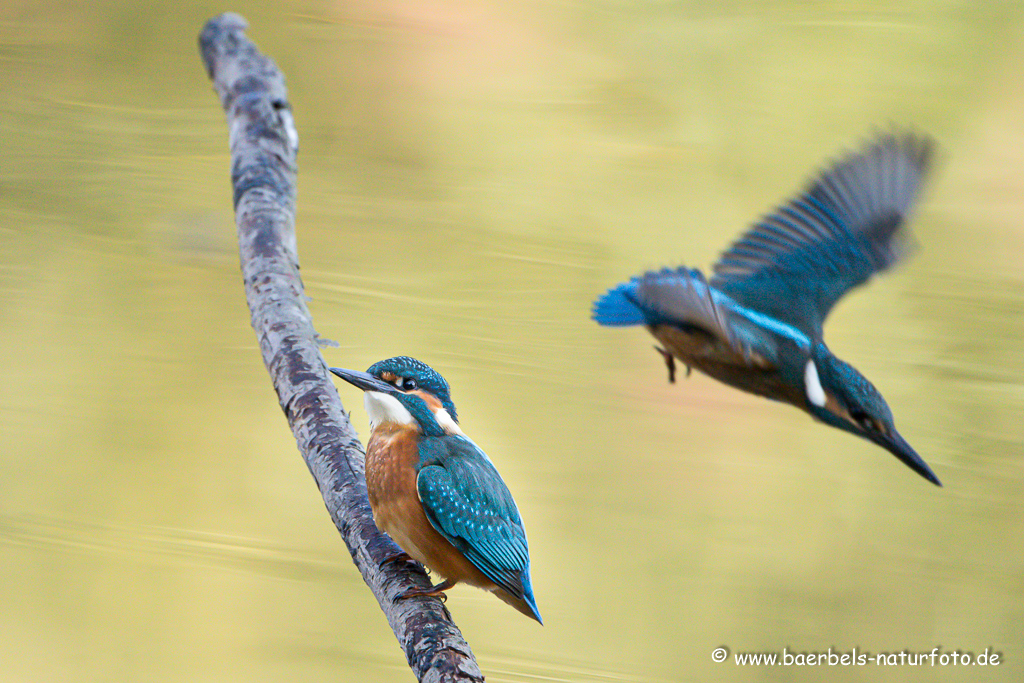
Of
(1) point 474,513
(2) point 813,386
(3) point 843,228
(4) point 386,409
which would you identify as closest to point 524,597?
(1) point 474,513

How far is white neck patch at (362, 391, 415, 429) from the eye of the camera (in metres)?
1.20

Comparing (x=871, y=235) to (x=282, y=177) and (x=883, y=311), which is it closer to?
(x=282, y=177)

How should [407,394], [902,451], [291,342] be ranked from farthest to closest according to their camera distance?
[291,342], [407,394], [902,451]

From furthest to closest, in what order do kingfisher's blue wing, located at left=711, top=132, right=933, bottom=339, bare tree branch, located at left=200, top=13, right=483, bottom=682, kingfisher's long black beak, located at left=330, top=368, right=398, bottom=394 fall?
1. kingfisher's blue wing, located at left=711, top=132, right=933, bottom=339
2. kingfisher's long black beak, located at left=330, top=368, right=398, bottom=394
3. bare tree branch, located at left=200, top=13, right=483, bottom=682

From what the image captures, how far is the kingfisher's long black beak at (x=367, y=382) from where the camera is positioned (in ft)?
3.82

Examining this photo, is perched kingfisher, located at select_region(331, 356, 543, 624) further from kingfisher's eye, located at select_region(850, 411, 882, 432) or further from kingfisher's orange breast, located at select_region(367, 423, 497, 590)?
kingfisher's eye, located at select_region(850, 411, 882, 432)

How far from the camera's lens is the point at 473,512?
116 cm

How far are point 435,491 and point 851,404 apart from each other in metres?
0.49

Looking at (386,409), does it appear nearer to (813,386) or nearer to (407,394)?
(407,394)

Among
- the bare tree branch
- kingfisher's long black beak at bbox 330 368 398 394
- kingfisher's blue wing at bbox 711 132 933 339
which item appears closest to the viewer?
the bare tree branch

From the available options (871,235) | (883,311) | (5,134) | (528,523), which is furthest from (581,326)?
(5,134)

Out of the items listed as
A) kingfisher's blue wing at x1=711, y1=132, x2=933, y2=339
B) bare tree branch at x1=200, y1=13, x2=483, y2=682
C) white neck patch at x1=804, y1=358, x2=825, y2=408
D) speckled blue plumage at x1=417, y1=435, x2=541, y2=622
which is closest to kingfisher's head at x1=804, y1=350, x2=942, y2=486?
white neck patch at x1=804, y1=358, x2=825, y2=408

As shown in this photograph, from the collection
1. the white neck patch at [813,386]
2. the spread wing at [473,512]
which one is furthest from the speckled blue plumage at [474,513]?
the white neck patch at [813,386]

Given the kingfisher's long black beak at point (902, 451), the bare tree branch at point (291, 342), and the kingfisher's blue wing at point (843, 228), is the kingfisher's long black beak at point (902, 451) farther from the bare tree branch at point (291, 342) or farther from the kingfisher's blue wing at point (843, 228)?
the bare tree branch at point (291, 342)
